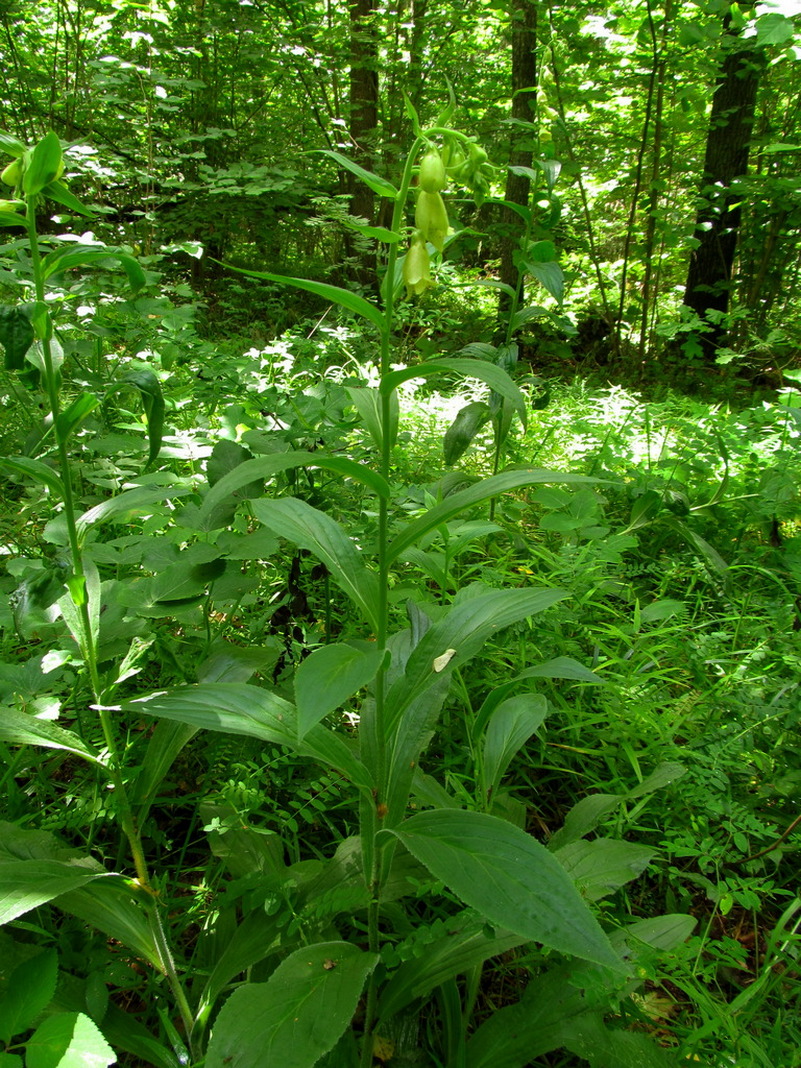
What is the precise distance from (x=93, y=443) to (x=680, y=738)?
5.23 ft

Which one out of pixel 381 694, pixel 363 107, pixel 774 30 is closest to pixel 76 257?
pixel 381 694

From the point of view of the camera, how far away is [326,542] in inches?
40.7

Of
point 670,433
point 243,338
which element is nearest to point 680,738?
point 670,433

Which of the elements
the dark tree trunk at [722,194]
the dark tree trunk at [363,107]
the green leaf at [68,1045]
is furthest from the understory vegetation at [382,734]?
the dark tree trunk at [363,107]

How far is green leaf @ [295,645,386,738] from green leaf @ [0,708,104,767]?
44 cm

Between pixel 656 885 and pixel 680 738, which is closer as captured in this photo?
pixel 656 885

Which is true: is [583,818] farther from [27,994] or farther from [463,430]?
[463,430]

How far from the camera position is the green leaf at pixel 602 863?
41.6 inches

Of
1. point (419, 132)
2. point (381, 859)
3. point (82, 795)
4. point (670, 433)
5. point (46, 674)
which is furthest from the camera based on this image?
point (670, 433)

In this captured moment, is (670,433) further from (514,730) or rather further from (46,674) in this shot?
(46,674)

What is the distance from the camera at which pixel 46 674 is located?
119cm

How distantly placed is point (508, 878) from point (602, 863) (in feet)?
1.30

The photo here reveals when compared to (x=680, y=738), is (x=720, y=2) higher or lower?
higher

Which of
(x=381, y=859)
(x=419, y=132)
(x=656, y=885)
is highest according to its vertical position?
(x=419, y=132)
